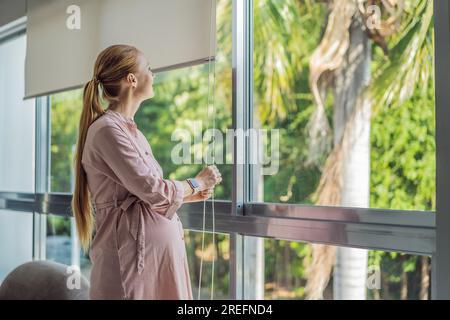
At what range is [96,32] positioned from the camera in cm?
274

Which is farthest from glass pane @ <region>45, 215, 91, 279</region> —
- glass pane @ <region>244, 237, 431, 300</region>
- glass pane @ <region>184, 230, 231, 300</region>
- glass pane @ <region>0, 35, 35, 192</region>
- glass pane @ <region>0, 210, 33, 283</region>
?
glass pane @ <region>244, 237, 431, 300</region>

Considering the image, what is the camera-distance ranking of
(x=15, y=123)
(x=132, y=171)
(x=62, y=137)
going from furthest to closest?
(x=15, y=123) < (x=62, y=137) < (x=132, y=171)

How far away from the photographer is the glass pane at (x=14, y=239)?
144 inches

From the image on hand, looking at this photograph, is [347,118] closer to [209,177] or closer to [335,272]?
[335,272]

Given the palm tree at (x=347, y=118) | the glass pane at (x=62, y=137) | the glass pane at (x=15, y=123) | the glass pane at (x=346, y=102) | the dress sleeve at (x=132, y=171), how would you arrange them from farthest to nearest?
the glass pane at (x=15, y=123) → the glass pane at (x=62, y=137) → the palm tree at (x=347, y=118) → the glass pane at (x=346, y=102) → the dress sleeve at (x=132, y=171)

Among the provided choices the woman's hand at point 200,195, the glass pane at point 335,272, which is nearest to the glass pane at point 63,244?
the glass pane at point 335,272

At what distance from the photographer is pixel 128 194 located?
1779 millimetres

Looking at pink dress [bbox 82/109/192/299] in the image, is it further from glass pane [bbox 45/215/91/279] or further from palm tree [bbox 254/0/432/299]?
glass pane [bbox 45/215/91/279]

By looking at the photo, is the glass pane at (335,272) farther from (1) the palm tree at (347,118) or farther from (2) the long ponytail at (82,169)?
(2) the long ponytail at (82,169)

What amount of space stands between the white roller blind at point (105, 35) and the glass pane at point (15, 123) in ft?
1.52

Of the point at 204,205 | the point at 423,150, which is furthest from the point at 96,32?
the point at 423,150

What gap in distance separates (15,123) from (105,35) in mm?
1380

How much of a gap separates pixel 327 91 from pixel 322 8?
392 mm

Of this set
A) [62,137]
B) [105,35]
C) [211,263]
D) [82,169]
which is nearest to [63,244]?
[62,137]
